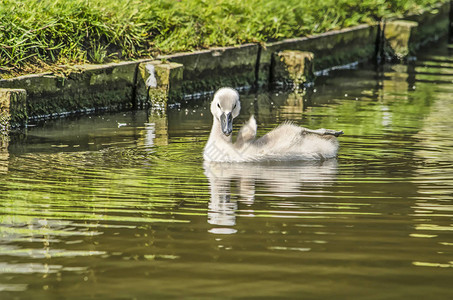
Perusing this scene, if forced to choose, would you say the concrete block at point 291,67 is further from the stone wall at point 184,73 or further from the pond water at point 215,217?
the pond water at point 215,217

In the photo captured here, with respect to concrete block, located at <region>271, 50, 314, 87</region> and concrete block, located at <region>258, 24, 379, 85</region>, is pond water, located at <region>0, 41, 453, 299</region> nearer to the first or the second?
concrete block, located at <region>271, 50, 314, 87</region>

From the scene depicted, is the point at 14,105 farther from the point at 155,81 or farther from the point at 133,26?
the point at 133,26

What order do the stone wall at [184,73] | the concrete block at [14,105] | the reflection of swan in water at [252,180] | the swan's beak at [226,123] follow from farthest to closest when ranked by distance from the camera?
the stone wall at [184,73], the concrete block at [14,105], the swan's beak at [226,123], the reflection of swan in water at [252,180]

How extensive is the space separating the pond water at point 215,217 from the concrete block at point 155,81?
1410 mm

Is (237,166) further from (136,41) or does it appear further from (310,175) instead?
(136,41)

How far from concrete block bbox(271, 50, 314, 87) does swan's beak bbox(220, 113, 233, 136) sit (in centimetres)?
587

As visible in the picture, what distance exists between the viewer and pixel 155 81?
11742 mm

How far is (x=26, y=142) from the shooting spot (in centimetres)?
911

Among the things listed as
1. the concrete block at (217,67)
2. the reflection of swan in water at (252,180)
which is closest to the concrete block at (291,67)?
the concrete block at (217,67)

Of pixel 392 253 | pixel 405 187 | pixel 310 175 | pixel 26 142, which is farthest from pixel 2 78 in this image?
pixel 392 253

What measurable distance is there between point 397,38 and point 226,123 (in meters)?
9.80

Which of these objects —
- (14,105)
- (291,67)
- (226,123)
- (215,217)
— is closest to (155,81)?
(14,105)

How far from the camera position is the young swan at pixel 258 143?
26.8 ft

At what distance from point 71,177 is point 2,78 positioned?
127 inches
